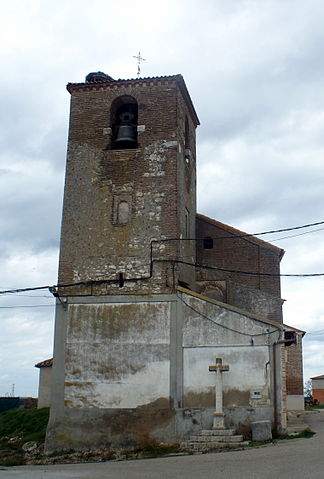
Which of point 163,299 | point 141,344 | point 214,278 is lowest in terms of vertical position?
point 141,344

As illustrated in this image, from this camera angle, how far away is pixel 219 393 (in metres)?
18.5

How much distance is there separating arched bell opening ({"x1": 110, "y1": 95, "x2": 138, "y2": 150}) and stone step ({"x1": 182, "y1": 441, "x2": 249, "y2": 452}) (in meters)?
10.1

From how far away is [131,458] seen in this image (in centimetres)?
1723

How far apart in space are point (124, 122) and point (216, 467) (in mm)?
12952

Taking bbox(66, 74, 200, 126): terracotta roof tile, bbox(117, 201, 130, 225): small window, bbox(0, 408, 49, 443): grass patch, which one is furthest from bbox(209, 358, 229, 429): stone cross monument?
bbox(66, 74, 200, 126): terracotta roof tile

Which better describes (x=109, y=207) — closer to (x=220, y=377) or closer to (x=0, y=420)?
(x=220, y=377)

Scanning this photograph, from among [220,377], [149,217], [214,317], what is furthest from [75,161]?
[220,377]

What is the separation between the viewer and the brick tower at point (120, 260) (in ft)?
63.3

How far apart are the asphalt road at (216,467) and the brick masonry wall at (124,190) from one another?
6.01 metres

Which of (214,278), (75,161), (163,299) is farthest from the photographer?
(214,278)

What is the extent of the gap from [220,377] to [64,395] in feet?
16.7

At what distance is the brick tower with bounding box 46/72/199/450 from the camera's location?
19297mm

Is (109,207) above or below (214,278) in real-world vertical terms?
above

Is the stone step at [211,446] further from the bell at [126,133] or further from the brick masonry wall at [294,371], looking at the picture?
the brick masonry wall at [294,371]
